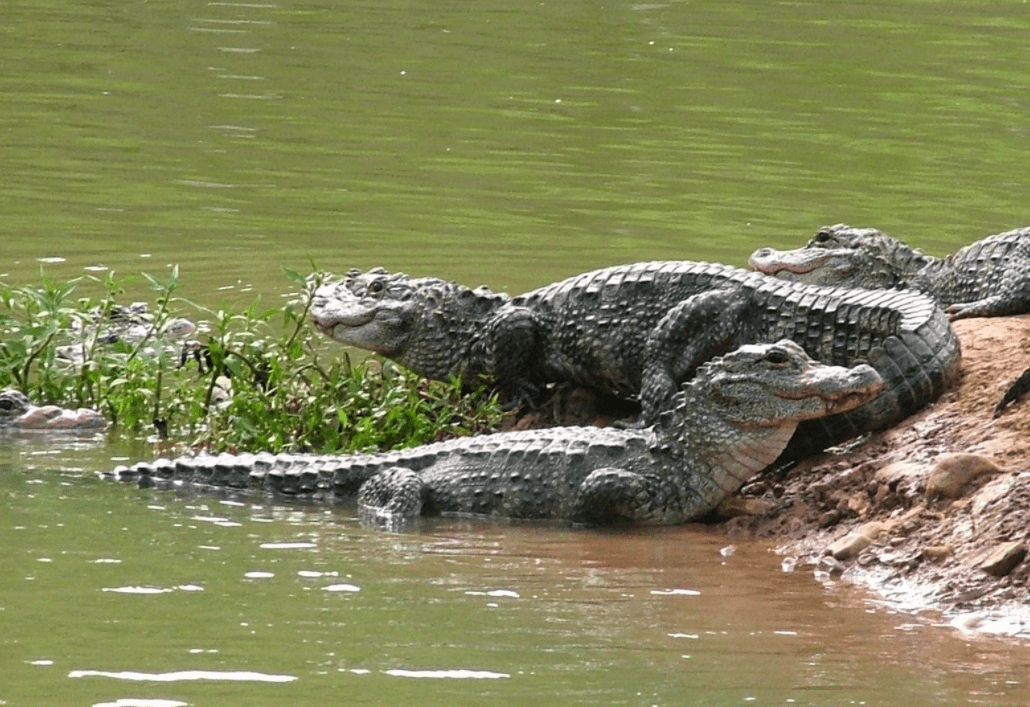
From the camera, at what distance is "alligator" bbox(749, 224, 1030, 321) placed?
1047 cm

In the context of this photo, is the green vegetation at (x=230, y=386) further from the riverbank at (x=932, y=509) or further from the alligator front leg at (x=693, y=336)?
the riverbank at (x=932, y=509)

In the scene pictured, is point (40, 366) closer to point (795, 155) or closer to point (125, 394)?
point (125, 394)

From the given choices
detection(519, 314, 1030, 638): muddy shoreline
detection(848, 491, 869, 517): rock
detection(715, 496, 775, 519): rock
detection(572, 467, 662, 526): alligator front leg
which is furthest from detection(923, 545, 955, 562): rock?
detection(572, 467, 662, 526): alligator front leg

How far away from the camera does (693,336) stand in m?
8.97

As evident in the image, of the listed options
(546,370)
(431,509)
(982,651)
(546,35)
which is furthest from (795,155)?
(982,651)

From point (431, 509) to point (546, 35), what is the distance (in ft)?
56.7

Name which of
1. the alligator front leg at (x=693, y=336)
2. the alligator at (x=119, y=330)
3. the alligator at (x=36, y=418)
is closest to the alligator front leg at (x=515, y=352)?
the alligator front leg at (x=693, y=336)

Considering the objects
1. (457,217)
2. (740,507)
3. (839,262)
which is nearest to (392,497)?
(740,507)

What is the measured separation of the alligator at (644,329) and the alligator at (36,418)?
4.29 feet

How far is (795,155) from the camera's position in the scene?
18828 millimetres

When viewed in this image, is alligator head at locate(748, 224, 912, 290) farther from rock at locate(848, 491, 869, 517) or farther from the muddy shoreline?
rock at locate(848, 491, 869, 517)

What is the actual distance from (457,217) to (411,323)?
238 inches

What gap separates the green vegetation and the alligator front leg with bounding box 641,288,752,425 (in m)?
0.95

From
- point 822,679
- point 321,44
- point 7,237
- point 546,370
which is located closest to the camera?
point 822,679
